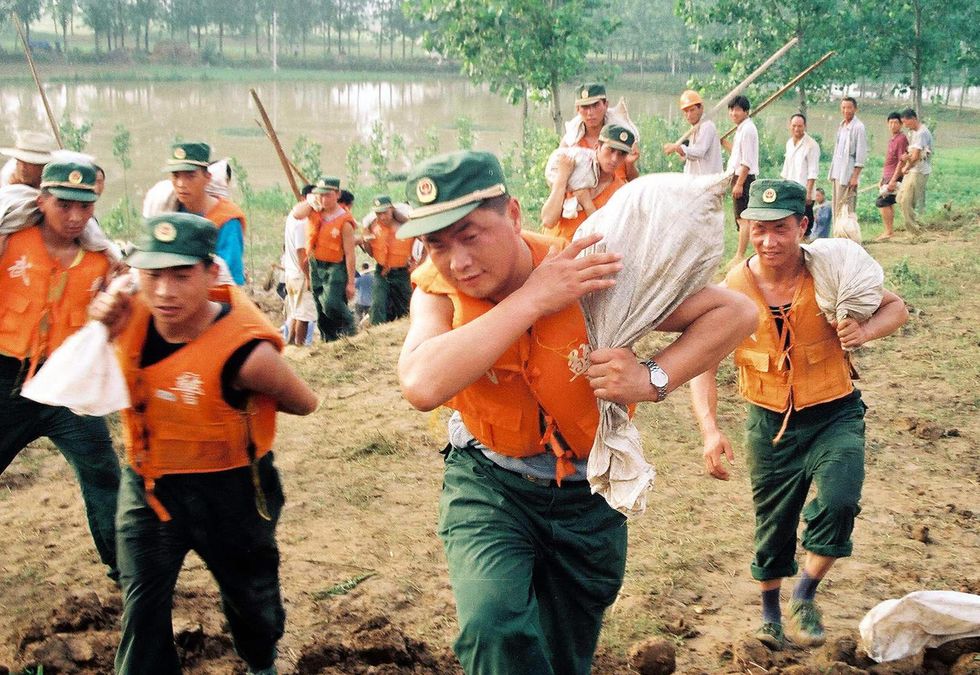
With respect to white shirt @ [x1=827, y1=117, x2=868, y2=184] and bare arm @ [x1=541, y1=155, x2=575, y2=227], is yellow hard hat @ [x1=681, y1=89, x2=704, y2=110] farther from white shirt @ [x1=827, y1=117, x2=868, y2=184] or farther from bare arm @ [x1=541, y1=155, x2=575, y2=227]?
white shirt @ [x1=827, y1=117, x2=868, y2=184]

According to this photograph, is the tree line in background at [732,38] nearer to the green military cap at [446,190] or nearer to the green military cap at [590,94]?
the green military cap at [590,94]

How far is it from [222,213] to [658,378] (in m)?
4.11

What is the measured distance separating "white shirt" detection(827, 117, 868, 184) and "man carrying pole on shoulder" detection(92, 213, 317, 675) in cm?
1181

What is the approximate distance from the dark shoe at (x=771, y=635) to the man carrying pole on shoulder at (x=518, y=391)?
→ 5.59 feet

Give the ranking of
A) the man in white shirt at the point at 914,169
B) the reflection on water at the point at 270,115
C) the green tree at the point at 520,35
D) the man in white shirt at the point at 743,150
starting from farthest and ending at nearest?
1. the reflection on water at the point at 270,115
2. the green tree at the point at 520,35
3. the man in white shirt at the point at 914,169
4. the man in white shirt at the point at 743,150

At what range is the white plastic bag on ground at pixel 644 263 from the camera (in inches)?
106

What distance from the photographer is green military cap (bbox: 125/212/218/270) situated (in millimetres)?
3344

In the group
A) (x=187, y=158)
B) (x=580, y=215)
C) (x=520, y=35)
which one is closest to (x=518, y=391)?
(x=187, y=158)

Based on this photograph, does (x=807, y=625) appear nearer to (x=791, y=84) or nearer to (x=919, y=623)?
(x=919, y=623)

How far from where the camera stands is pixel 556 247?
300 centimetres

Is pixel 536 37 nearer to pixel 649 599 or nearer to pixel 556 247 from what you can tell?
pixel 649 599

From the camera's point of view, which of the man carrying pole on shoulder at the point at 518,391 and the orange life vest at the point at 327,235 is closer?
the man carrying pole on shoulder at the point at 518,391

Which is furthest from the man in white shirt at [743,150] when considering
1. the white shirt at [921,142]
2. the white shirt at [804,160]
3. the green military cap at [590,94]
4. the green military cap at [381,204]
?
the white shirt at [921,142]

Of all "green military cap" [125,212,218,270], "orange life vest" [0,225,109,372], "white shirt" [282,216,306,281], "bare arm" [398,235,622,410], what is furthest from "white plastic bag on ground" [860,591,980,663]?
"white shirt" [282,216,306,281]
